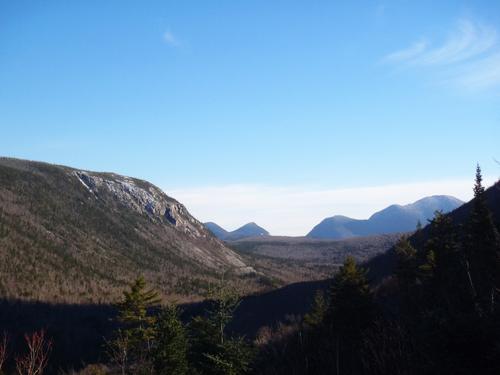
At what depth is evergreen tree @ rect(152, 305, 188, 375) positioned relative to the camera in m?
29.1

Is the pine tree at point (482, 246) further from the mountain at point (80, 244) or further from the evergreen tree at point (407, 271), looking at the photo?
the mountain at point (80, 244)

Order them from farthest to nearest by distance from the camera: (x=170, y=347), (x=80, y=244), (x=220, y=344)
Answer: (x=80, y=244), (x=170, y=347), (x=220, y=344)

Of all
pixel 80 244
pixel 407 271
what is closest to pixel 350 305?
pixel 407 271

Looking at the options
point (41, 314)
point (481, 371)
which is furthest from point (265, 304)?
point (481, 371)

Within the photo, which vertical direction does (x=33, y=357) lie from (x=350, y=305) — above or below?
above

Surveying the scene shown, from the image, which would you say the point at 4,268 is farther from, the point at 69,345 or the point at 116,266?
the point at 116,266

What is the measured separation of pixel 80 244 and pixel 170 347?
11991cm

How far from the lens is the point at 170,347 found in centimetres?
2978

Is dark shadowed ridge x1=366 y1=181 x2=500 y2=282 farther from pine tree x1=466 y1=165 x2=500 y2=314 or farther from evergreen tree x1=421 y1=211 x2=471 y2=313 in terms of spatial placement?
pine tree x1=466 y1=165 x2=500 y2=314

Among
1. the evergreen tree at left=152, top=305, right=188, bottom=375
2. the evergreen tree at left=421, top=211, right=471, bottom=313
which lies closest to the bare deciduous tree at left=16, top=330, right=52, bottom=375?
the evergreen tree at left=152, top=305, right=188, bottom=375

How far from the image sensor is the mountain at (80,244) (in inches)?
4304

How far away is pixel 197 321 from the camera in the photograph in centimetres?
2066

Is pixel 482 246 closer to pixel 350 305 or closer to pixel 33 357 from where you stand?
pixel 350 305

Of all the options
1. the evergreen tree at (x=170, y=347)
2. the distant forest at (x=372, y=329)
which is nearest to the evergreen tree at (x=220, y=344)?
the distant forest at (x=372, y=329)
